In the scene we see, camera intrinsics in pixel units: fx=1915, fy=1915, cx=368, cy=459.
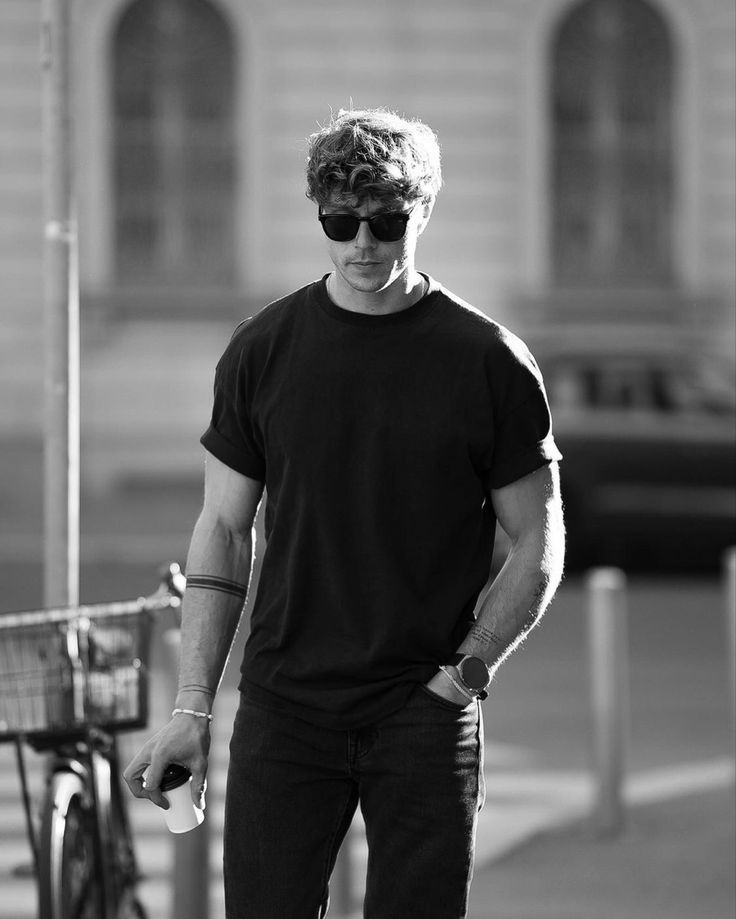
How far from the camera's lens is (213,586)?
122 inches

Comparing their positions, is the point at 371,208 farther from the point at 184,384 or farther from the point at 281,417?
the point at 184,384

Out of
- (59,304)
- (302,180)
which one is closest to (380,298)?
(59,304)

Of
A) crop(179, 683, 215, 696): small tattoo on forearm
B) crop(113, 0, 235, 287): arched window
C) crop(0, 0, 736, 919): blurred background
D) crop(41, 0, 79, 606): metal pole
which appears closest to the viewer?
crop(179, 683, 215, 696): small tattoo on forearm

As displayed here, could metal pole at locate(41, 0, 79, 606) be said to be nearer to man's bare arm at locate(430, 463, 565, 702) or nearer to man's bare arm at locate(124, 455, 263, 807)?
man's bare arm at locate(124, 455, 263, 807)

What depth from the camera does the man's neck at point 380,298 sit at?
3.02 meters

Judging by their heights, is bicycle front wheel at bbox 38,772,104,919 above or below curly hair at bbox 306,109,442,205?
below

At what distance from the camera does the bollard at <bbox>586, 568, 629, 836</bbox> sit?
20.0ft

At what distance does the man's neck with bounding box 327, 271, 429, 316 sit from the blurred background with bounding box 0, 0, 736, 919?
1513cm

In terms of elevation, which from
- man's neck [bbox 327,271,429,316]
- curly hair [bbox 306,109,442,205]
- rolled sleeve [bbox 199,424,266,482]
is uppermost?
curly hair [bbox 306,109,442,205]

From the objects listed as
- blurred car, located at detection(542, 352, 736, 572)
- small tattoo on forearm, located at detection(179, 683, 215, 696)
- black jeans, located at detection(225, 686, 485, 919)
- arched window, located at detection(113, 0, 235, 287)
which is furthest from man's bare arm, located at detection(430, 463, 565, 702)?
arched window, located at detection(113, 0, 235, 287)

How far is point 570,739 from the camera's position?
25.8 feet

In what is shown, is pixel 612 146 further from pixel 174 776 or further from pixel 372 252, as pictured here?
pixel 174 776

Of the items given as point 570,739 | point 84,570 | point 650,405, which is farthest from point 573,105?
point 570,739

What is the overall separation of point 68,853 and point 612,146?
54.0ft
